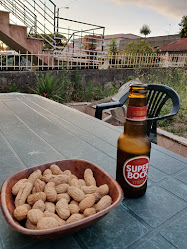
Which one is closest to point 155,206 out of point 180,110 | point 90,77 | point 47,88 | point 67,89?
point 180,110

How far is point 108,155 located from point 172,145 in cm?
231

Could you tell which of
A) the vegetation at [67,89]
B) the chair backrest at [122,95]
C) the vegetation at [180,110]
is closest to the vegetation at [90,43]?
the vegetation at [67,89]

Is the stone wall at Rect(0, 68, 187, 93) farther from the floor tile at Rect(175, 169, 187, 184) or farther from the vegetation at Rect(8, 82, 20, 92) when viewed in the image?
the floor tile at Rect(175, 169, 187, 184)

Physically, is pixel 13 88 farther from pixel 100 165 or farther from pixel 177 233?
pixel 177 233

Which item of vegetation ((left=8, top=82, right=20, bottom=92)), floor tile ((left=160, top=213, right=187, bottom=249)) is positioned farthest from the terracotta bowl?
vegetation ((left=8, top=82, right=20, bottom=92))

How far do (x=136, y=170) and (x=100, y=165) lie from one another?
1.05 ft

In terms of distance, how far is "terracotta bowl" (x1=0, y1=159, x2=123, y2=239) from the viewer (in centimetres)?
48

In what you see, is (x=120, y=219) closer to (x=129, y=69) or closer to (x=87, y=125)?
(x=87, y=125)

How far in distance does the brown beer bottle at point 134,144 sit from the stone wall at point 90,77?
5050 millimetres

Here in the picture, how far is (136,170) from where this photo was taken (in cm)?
69

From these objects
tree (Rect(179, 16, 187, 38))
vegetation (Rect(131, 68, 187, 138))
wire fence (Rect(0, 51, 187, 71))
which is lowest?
vegetation (Rect(131, 68, 187, 138))

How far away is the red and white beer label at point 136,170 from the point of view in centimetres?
69

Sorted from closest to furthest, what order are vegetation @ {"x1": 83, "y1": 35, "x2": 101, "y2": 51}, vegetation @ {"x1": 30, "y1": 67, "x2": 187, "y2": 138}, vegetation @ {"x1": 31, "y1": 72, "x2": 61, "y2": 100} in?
vegetation @ {"x1": 30, "y1": 67, "x2": 187, "y2": 138}
vegetation @ {"x1": 31, "y1": 72, "x2": 61, "y2": 100}
vegetation @ {"x1": 83, "y1": 35, "x2": 101, "y2": 51}

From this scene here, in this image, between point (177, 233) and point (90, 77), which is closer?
point (177, 233)
